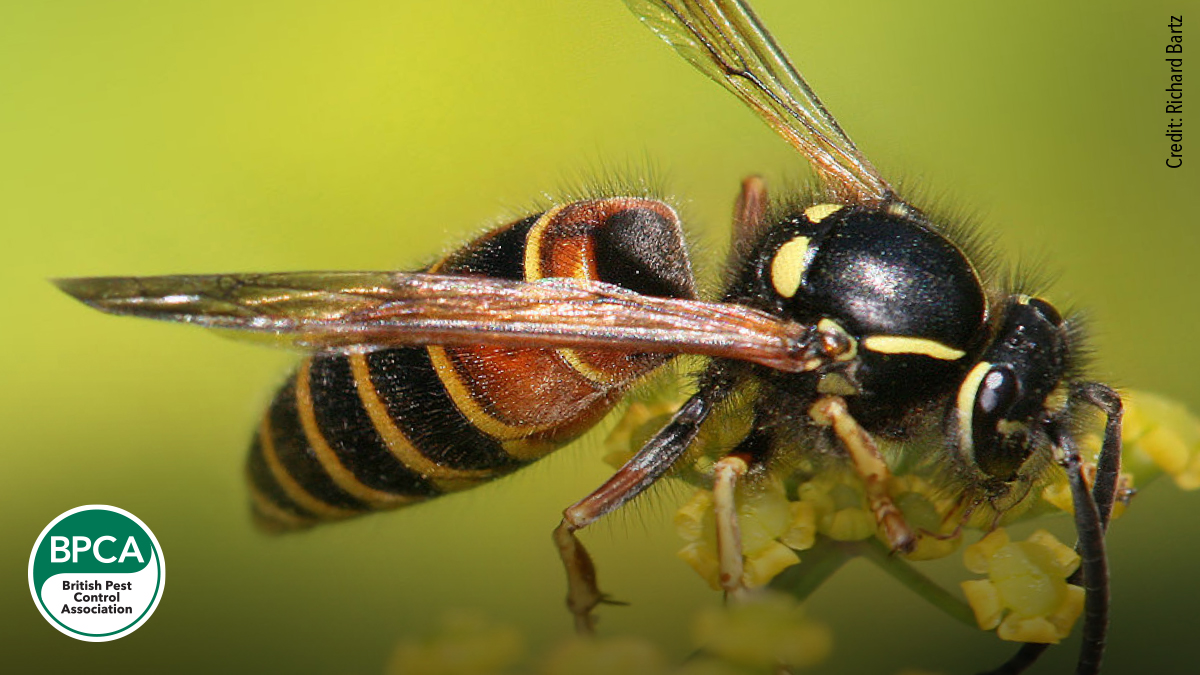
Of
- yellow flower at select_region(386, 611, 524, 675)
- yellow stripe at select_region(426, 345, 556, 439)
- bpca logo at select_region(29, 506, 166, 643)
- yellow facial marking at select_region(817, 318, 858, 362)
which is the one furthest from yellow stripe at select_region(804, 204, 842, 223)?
bpca logo at select_region(29, 506, 166, 643)

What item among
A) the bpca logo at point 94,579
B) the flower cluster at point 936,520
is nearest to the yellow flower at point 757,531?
the flower cluster at point 936,520

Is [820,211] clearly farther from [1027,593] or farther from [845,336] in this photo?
[1027,593]

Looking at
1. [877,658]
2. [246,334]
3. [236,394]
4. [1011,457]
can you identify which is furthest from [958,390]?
[236,394]

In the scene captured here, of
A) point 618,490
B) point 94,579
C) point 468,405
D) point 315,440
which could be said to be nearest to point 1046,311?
point 618,490

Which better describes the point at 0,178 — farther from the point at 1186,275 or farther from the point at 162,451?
the point at 1186,275

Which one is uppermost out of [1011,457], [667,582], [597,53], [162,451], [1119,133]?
[597,53]
